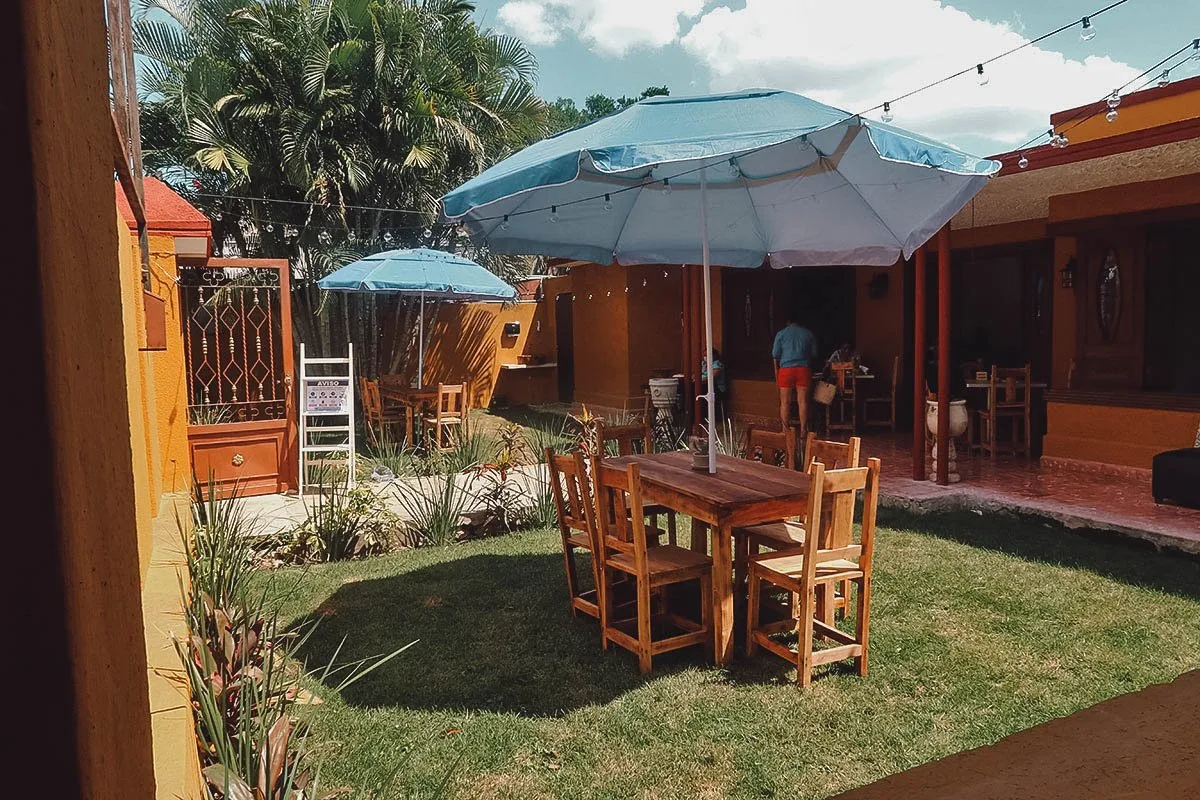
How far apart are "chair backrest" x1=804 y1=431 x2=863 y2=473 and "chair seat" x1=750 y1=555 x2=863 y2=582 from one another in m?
0.47

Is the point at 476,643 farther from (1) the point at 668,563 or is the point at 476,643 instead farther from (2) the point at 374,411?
(2) the point at 374,411

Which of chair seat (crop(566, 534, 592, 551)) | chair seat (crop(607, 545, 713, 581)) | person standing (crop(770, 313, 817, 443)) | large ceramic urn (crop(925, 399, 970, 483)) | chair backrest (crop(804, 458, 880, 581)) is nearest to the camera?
chair backrest (crop(804, 458, 880, 581))

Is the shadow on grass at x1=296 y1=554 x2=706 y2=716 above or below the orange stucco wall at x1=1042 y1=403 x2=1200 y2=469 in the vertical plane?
below

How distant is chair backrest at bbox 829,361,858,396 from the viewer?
32.7ft

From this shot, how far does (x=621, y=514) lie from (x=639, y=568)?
27 cm

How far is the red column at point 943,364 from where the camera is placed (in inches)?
273

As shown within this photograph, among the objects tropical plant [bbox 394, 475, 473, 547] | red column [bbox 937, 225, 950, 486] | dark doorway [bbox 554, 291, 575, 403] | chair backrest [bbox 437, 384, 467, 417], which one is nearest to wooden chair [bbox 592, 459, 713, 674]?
tropical plant [bbox 394, 475, 473, 547]

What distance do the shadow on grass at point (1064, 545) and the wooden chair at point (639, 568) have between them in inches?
104

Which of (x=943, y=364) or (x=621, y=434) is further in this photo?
(x=943, y=364)

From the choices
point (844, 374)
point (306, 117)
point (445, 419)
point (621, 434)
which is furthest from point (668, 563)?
point (306, 117)

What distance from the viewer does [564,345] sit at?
16.8 metres

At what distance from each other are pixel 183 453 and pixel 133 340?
2.66m

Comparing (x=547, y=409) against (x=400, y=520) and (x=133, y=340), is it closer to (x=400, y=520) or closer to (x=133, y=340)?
(x=400, y=520)

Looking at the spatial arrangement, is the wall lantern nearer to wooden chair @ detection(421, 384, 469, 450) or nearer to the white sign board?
wooden chair @ detection(421, 384, 469, 450)
